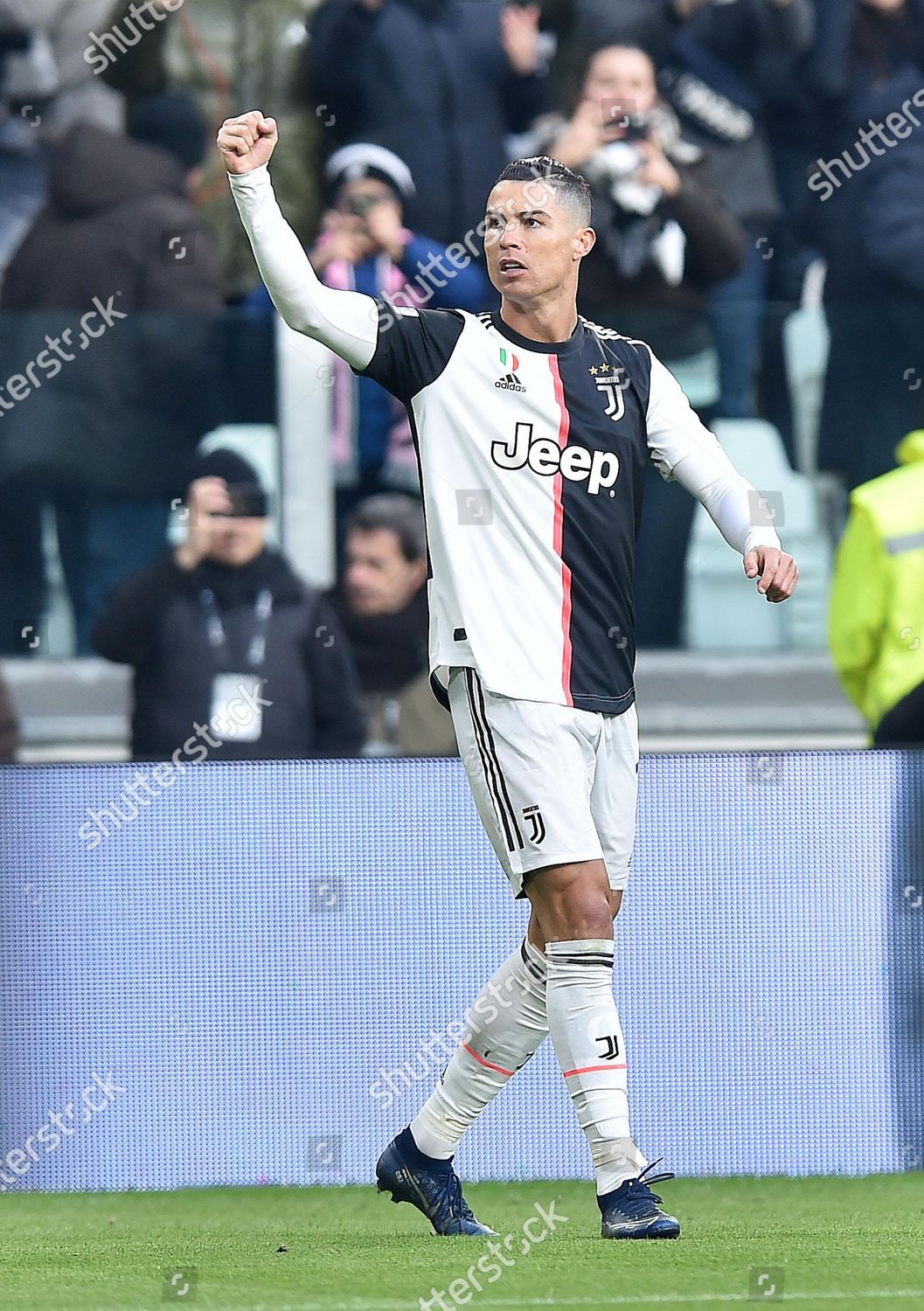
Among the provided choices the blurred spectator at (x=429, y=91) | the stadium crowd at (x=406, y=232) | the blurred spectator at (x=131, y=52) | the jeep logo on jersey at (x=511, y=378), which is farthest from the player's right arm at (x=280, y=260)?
the blurred spectator at (x=131, y=52)

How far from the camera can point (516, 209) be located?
14.2 feet

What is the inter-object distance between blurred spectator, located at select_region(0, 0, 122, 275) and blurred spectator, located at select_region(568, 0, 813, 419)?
1.90 metres

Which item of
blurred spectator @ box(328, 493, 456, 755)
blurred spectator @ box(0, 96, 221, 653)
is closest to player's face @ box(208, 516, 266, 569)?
blurred spectator @ box(328, 493, 456, 755)

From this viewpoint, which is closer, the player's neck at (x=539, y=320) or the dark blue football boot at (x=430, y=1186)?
the player's neck at (x=539, y=320)

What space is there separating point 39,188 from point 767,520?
4.67 meters

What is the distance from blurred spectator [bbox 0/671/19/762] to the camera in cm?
688

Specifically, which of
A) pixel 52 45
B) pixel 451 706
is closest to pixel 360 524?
pixel 52 45

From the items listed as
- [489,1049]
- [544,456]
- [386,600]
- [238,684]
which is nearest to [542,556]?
[544,456]

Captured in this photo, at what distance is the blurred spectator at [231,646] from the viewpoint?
698 centimetres

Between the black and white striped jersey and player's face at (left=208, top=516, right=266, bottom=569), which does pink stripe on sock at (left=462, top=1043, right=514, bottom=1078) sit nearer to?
the black and white striped jersey

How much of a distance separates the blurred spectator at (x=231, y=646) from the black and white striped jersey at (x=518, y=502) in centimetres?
261

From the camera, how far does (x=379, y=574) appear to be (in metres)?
7.63

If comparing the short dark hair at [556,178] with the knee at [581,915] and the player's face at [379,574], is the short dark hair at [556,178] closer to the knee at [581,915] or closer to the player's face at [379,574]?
the knee at [581,915]

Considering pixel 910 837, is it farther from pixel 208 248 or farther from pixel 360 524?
pixel 208 248
